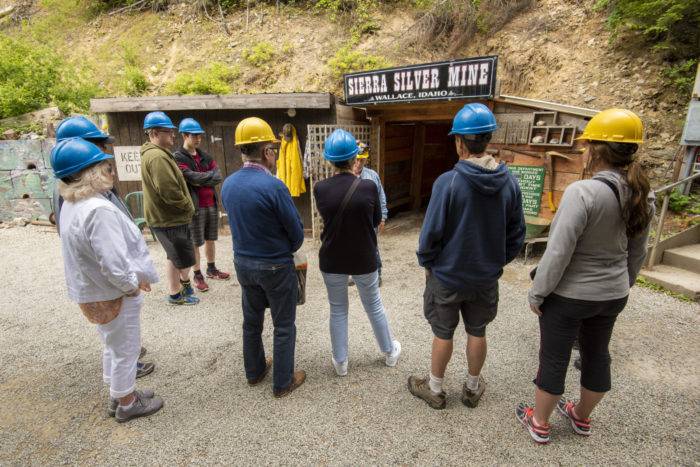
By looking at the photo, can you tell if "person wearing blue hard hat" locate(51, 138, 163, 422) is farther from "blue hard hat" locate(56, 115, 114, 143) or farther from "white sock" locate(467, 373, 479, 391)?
"white sock" locate(467, 373, 479, 391)

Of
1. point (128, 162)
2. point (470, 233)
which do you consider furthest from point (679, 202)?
point (128, 162)

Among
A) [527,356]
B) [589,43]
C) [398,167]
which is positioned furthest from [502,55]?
[527,356]

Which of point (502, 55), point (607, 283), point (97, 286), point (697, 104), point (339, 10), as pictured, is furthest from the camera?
point (339, 10)

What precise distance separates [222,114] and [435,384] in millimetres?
6495

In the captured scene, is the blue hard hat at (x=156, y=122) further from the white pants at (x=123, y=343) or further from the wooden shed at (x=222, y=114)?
the wooden shed at (x=222, y=114)

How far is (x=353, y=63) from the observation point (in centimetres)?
1035

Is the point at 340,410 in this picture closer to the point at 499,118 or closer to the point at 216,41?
the point at 499,118

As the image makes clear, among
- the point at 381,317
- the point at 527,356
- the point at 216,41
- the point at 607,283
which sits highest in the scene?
the point at 216,41

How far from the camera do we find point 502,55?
32.0 feet

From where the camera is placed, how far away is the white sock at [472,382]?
2.65m

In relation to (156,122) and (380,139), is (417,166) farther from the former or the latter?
(156,122)

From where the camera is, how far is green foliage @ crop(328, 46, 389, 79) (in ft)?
33.2

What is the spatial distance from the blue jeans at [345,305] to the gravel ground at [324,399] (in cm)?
34

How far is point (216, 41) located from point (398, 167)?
912 centimetres
